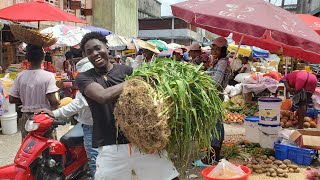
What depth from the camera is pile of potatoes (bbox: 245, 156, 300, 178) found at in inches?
203

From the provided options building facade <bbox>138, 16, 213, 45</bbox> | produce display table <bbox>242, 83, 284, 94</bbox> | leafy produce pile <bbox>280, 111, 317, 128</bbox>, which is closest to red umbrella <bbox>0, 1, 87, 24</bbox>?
leafy produce pile <bbox>280, 111, 317, 128</bbox>

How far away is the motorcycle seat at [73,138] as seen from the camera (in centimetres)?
388

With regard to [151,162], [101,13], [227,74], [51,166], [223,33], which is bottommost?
[51,166]

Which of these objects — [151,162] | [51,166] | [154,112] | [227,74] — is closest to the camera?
[154,112]

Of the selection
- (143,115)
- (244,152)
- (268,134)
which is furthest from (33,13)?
(143,115)

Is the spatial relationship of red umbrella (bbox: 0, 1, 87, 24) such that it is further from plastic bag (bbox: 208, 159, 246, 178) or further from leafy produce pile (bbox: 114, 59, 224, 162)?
plastic bag (bbox: 208, 159, 246, 178)

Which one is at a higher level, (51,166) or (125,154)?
(125,154)

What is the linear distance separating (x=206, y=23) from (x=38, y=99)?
2371mm

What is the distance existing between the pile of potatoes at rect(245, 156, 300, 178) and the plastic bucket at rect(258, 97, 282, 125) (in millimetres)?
691

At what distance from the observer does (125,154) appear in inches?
99.8

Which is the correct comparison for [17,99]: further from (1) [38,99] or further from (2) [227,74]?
(2) [227,74]

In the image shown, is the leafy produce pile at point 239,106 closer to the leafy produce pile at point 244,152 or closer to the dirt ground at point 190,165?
the dirt ground at point 190,165

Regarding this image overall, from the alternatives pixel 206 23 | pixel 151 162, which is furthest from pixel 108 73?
pixel 206 23

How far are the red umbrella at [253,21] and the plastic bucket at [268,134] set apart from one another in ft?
6.23
